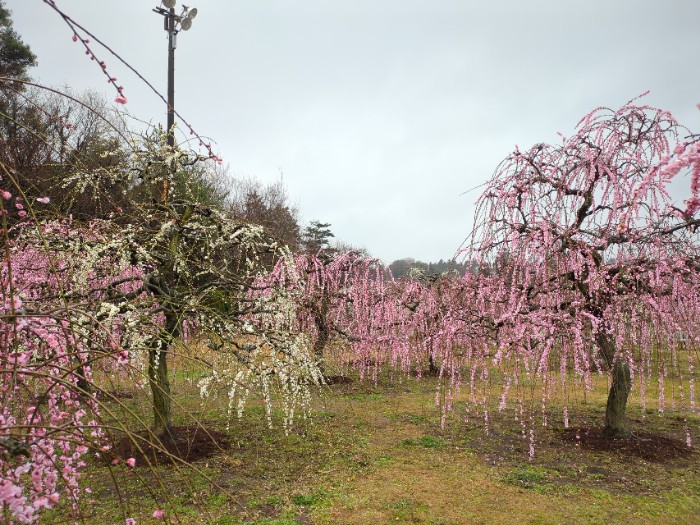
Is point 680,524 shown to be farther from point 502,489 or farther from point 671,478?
point 502,489

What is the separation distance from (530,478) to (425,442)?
156cm

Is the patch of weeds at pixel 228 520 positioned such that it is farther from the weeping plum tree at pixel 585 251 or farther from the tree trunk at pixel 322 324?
the tree trunk at pixel 322 324

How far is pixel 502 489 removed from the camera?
4668mm

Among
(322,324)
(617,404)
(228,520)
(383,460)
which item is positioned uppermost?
(322,324)

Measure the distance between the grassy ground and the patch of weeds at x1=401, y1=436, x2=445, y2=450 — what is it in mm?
16

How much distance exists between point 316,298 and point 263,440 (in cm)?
355

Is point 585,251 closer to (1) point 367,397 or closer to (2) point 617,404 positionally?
(2) point 617,404

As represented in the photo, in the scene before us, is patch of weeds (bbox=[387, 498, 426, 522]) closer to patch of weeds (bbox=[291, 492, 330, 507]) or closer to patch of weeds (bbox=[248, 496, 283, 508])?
patch of weeds (bbox=[291, 492, 330, 507])

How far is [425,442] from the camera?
6180 mm

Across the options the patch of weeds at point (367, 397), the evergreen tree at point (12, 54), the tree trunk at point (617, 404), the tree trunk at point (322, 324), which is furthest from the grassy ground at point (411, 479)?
the evergreen tree at point (12, 54)

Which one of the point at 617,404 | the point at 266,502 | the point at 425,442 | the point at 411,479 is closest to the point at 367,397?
the point at 425,442

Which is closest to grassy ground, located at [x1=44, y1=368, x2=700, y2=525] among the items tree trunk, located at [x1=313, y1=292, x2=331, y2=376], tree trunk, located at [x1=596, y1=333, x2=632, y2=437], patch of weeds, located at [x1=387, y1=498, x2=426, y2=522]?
patch of weeds, located at [x1=387, y1=498, x2=426, y2=522]

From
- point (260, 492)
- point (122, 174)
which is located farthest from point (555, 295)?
point (122, 174)

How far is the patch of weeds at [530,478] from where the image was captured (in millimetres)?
4691
